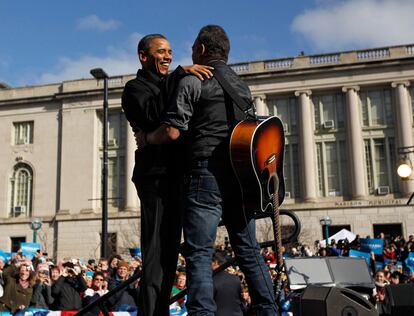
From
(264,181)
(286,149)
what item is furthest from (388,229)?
(264,181)

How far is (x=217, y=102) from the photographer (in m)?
3.71

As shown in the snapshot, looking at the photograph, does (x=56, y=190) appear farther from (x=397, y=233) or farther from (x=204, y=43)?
(x=204, y=43)

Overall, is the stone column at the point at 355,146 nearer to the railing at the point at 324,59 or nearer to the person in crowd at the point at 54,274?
the railing at the point at 324,59

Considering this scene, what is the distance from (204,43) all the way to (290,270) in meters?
5.10

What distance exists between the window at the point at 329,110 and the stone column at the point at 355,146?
0.84 m

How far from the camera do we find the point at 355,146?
1625 inches

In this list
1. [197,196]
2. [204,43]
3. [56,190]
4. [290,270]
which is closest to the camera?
[197,196]

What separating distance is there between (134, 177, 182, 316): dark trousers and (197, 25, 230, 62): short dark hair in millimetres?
987

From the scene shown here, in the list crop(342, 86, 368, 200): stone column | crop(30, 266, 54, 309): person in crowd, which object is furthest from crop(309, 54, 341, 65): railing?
crop(30, 266, 54, 309): person in crowd

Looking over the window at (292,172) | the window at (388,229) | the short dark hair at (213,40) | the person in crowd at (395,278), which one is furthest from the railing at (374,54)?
the short dark hair at (213,40)

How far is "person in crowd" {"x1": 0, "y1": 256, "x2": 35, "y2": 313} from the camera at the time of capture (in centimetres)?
901

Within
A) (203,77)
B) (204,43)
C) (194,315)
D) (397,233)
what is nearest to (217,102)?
(203,77)

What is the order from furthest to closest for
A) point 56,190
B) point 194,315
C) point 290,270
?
point 56,190 < point 290,270 < point 194,315

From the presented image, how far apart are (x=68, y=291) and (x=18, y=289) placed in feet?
2.86
